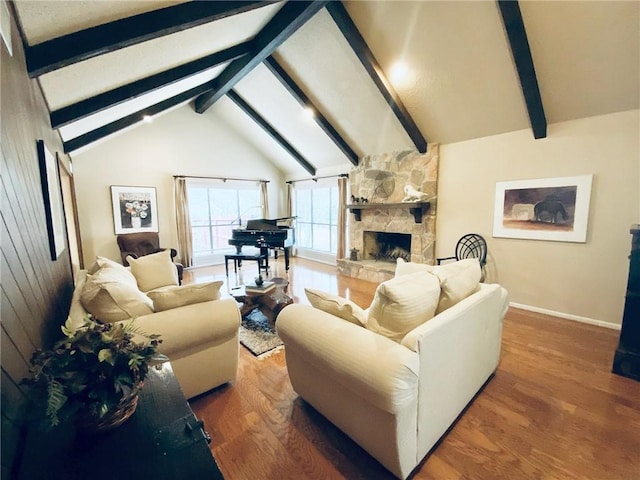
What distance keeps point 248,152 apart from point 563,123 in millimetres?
6121

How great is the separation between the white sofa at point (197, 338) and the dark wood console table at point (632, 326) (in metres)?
3.07

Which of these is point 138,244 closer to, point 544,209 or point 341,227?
point 341,227

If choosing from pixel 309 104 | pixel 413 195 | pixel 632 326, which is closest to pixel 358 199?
pixel 413 195

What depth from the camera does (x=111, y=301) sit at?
67.4 inches

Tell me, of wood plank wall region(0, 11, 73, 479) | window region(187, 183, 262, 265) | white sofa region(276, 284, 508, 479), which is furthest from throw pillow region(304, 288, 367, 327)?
window region(187, 183, 262, 265)

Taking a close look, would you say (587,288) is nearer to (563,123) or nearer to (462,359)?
(563,123)

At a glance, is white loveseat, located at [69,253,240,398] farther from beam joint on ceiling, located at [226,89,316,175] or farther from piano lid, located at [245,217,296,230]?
beam joint on ceiling, located at [226,89,316,175]

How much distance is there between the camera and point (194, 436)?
0.92m

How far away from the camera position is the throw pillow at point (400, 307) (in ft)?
4.62

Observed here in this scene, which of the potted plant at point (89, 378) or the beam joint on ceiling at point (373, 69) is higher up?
the beam joint on ceiling at point (373, 69)

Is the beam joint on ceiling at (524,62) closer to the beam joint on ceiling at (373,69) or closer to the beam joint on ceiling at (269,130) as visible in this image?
the beam joint on ceiling at (373,69)

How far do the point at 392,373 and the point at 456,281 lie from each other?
874 millimetres

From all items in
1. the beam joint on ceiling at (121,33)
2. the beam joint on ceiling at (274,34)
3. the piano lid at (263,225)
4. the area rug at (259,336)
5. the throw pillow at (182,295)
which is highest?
the beam joint on ceiling at (274,34)

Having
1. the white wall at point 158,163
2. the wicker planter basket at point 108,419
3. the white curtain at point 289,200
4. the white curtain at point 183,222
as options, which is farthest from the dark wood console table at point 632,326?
the white wall at point 158,163
